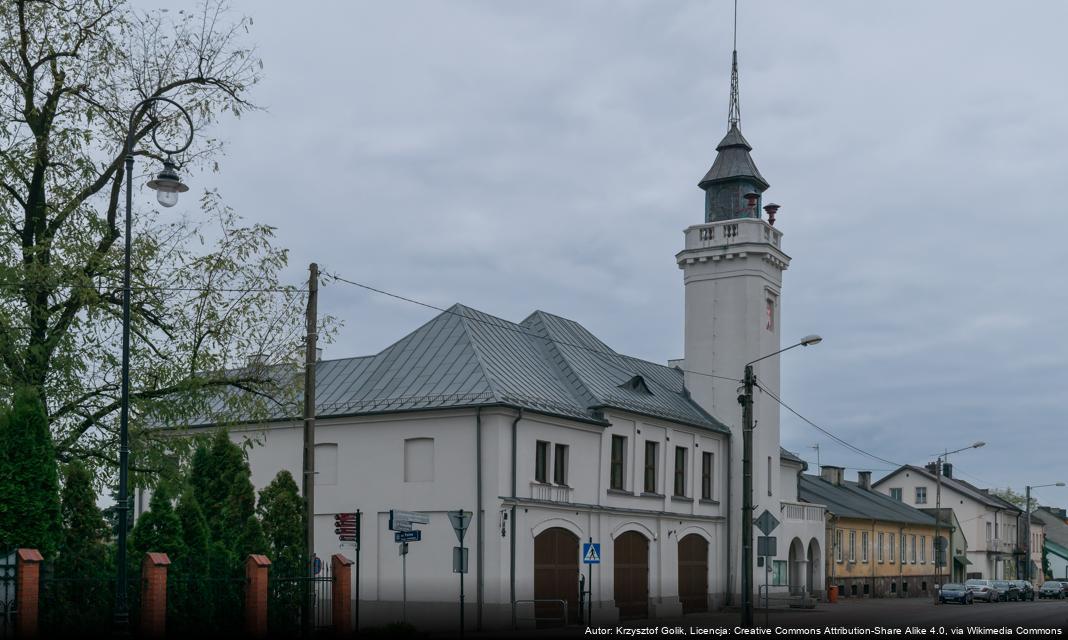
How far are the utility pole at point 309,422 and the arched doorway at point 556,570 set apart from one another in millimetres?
11232

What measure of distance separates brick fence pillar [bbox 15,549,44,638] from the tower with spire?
29897 millimetres

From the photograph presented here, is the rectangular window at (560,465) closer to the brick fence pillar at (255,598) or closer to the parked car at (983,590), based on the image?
the brick fence pillar at (255,598)

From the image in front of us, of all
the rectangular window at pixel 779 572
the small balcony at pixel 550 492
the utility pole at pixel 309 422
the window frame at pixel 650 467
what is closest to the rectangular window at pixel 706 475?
the window frame at pixel 650 467

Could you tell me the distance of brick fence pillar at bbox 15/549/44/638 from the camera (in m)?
20.5

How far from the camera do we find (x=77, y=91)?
25.6 metres

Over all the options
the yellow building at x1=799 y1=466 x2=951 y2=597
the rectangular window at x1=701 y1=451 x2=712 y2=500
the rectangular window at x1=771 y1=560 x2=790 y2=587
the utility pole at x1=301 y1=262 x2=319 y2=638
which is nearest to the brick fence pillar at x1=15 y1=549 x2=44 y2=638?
the utility pole at x1=301 y1=262 x2=319 y2=638

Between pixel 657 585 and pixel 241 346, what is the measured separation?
2115cm

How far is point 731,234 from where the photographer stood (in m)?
47.5

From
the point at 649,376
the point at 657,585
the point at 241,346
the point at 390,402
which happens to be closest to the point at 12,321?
the point at 241,346

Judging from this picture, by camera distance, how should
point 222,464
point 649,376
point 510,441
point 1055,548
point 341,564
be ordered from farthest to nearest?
point 1055,548
point 649,376
point 510,441
point 222,464
point 341,564

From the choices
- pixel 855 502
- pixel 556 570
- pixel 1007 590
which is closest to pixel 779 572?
pixel 556 570

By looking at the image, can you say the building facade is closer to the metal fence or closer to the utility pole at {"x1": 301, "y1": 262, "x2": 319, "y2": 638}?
the metal fence

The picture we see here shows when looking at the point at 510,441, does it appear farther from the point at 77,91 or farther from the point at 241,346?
the point at 77,91

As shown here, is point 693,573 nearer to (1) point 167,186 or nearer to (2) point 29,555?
(2) point 29,555
